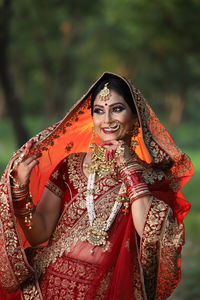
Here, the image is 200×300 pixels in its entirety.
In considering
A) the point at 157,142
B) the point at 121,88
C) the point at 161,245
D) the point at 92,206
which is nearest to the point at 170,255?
the point at 161,245

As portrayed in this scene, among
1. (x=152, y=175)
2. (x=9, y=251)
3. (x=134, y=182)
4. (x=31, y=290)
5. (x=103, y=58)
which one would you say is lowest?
(x=31, y=290)

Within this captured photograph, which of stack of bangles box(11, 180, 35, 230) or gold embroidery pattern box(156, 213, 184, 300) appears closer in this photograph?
gold embroidery pattern box(156, 213, 184, 300)

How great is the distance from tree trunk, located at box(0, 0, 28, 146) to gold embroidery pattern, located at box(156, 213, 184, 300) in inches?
475

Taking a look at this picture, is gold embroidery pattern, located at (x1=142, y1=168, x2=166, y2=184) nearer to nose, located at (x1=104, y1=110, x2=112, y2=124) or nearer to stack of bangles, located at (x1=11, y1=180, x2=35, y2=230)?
nose, located at (x1=104, y1=110, x2=112, y2=124)

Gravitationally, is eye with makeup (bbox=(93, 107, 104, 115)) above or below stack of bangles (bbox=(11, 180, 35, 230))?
above

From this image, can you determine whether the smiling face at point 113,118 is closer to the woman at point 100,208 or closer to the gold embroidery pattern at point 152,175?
the woman at point 100,208

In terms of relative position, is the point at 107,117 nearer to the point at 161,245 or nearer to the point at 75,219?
the point at 75,219

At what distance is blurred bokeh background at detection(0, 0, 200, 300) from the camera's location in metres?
14.7

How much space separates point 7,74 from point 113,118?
1232 cm

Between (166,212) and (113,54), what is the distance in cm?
3388

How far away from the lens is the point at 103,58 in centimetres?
3797

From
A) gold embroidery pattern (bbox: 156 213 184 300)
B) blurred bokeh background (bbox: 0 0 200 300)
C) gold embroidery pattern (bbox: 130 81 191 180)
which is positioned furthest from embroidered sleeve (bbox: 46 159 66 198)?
blurred bokeh background (bbox: 0 0 200 300)

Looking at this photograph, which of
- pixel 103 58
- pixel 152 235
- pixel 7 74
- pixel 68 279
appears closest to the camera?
pixel 152 235

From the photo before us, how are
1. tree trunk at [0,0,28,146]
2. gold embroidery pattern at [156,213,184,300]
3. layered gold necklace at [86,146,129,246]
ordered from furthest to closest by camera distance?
tree trunk at [0,0,28,146], layered gold necklace at [86,146,129,246], gold embroidery pattern at [156,213,184,300]
